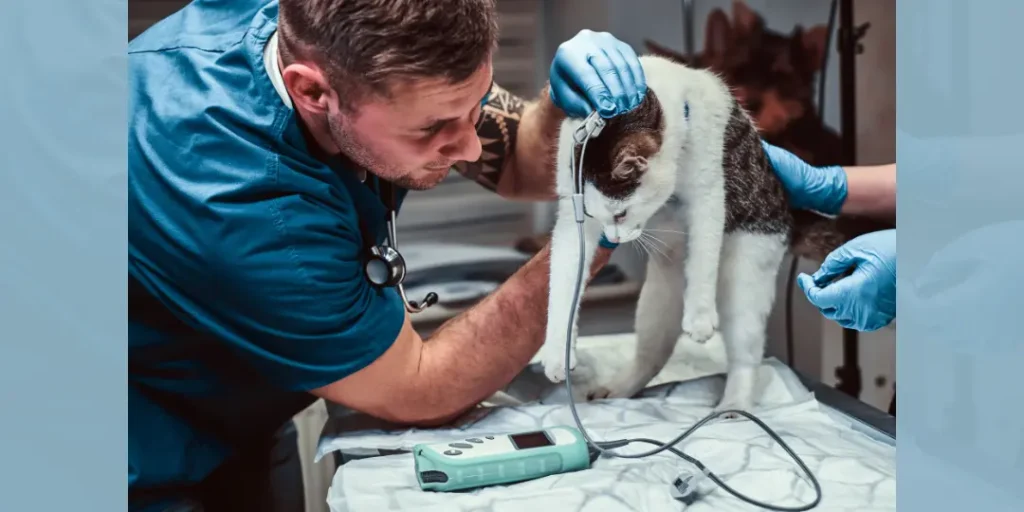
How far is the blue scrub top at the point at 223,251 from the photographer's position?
871mm

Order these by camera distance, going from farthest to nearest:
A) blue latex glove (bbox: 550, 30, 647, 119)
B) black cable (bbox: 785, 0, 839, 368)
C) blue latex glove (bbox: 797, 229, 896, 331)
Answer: black cable (bbox: 785, 0, 839, 368) → blue latex glove (bbox: 550, 30, 647, 119) → blue latex glove (bbox: 797, 229, 896, 331)

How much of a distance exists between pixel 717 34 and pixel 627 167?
0.41m

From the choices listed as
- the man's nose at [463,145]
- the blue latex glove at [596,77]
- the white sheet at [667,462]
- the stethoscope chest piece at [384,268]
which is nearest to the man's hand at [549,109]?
the blue latex glove at [596,77]

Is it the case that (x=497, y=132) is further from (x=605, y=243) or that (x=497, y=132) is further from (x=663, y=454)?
(x=663, y=454)

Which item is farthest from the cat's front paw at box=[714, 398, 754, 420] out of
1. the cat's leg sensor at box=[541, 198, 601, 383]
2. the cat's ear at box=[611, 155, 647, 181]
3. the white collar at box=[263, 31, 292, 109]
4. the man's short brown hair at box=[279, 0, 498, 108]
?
the white collar at box=[263, 31, 292, 109]

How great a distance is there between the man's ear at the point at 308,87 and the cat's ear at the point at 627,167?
12.8 inches

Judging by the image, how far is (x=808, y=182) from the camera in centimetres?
109

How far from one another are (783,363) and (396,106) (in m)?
0.68

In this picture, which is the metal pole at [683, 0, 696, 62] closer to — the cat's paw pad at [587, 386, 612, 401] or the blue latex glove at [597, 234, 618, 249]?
the blue latex glove at [597, 234, 618, 249]

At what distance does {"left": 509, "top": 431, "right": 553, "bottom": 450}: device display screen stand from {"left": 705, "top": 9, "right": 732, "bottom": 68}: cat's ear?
62 cm

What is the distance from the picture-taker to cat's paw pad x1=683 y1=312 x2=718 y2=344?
0.98 metres
